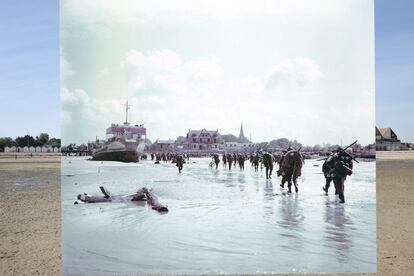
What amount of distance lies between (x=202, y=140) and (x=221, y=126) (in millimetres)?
332

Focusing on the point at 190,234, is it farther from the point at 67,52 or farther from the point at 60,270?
the point at 67,52

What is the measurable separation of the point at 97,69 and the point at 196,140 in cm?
154

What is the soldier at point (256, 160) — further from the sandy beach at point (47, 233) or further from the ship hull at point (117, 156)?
the sandy beach at point (47, 233)

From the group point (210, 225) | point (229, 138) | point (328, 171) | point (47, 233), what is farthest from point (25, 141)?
point (328, 171)

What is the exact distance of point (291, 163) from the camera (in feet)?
21.8

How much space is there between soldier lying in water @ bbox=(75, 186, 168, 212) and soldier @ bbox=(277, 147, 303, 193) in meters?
1.66

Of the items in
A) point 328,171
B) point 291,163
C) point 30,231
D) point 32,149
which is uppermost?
point 32,149

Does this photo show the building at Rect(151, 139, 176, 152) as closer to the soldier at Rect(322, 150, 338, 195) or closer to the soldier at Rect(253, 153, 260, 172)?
the soldier at Rect(253, 153, 260, 172)

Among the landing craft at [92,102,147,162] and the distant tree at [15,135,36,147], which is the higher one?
the distant tree at [15,135,36,147]

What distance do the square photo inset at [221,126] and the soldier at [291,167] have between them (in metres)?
0.01

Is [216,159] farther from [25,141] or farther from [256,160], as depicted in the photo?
[25,141]

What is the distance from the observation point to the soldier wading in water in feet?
21.2

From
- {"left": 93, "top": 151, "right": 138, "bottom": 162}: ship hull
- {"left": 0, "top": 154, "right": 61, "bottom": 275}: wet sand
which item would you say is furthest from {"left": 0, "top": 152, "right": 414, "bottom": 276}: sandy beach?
{"left": 93, "top": 151, "right": 138, "bottom": 162}: ship hull

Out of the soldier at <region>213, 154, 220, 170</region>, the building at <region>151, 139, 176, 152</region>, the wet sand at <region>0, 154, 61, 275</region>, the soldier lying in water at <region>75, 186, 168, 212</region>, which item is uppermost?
the building at <region>151, 139, 176, 152</region>
